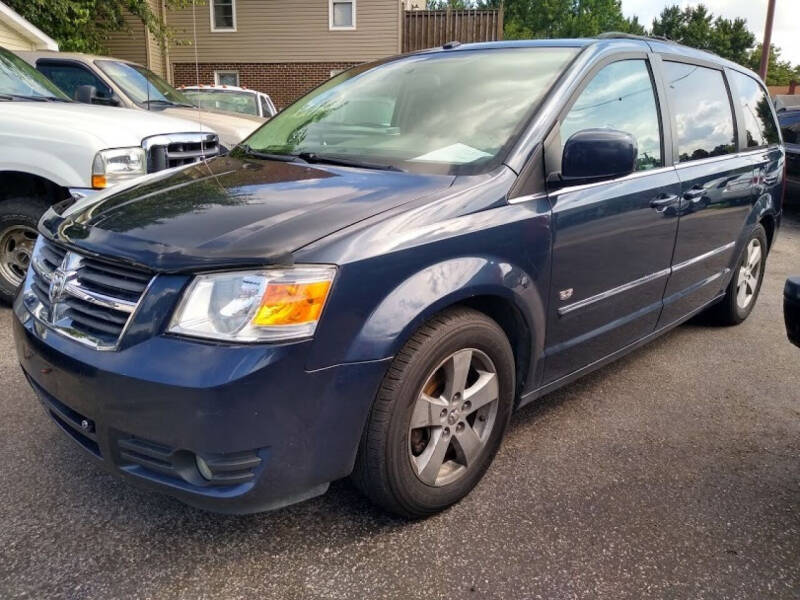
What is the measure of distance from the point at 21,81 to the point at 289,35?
52.6 ft

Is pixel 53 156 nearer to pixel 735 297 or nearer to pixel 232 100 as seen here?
pixel 735 297

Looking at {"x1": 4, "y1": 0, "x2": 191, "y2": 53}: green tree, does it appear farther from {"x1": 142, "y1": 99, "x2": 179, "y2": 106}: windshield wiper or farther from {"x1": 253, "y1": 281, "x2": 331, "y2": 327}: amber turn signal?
{"x1": 253, "y1": 281, "x2": 331, "y2": 327}: amber turn signal

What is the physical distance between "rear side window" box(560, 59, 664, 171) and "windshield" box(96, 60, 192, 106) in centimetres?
616

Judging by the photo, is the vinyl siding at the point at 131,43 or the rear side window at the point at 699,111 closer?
the rear side window at the point at 699,111

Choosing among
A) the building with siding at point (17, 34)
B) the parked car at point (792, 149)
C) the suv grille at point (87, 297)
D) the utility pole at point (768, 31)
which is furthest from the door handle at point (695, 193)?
the utility pole at point (768, 31)

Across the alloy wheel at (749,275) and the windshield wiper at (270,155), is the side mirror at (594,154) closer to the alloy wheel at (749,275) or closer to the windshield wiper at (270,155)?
the windshield wiper at (270,155)

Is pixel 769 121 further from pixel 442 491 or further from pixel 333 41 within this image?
pixel 333 41

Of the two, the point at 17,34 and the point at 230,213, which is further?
the point at 17,34

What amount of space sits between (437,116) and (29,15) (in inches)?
513

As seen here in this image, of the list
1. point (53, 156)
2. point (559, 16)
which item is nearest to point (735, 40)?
point (559, 16)

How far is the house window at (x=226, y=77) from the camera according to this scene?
20.6 meters

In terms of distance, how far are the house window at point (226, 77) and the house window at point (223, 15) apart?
4.15ft

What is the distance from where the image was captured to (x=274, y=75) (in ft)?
67.1

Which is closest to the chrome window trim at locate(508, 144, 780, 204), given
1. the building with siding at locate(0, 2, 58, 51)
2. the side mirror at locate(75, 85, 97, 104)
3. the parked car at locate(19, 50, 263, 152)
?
the side mirror at locate(75, 85, 97, 104)
